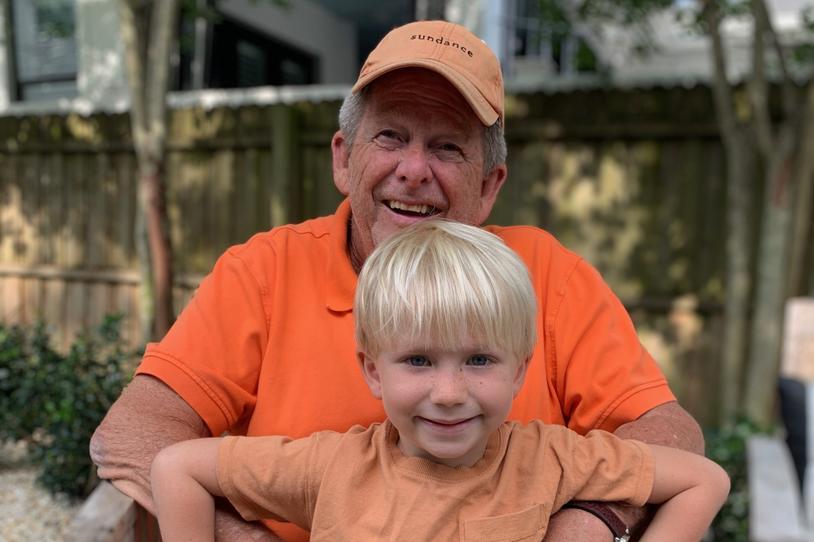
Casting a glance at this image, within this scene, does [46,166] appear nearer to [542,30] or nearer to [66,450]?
[66,450]

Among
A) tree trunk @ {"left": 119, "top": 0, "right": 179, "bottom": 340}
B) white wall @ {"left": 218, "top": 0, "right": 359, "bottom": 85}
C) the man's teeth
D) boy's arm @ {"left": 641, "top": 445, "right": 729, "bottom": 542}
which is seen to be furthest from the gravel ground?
white wall @ {"left": 218, "top": 0, "right": 359, "bottom": 85}

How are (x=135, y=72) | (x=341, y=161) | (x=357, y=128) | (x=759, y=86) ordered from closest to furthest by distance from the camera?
(x=357, y=128), (x=341, y=161), (x=759, y=86), (x=135, y=72)

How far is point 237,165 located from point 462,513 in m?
4.86

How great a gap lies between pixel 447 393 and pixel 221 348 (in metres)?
0.62

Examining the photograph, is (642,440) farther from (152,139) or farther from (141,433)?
(152,139)

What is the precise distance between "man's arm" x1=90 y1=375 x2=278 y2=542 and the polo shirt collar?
38 cm

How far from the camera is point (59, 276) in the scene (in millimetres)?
6637

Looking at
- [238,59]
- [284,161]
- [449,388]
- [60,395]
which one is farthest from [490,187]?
[238,59]

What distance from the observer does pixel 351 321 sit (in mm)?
1657

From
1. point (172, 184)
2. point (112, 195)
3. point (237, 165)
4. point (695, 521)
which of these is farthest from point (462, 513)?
point (112, 195)

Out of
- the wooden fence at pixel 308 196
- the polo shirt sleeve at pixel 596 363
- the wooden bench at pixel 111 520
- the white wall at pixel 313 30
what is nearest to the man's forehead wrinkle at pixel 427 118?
the polo shirt sleeve at pixel 596 363

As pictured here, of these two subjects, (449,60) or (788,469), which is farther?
(788,469)

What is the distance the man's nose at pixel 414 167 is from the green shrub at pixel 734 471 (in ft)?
8.55

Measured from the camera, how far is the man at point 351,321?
1.56 metres
